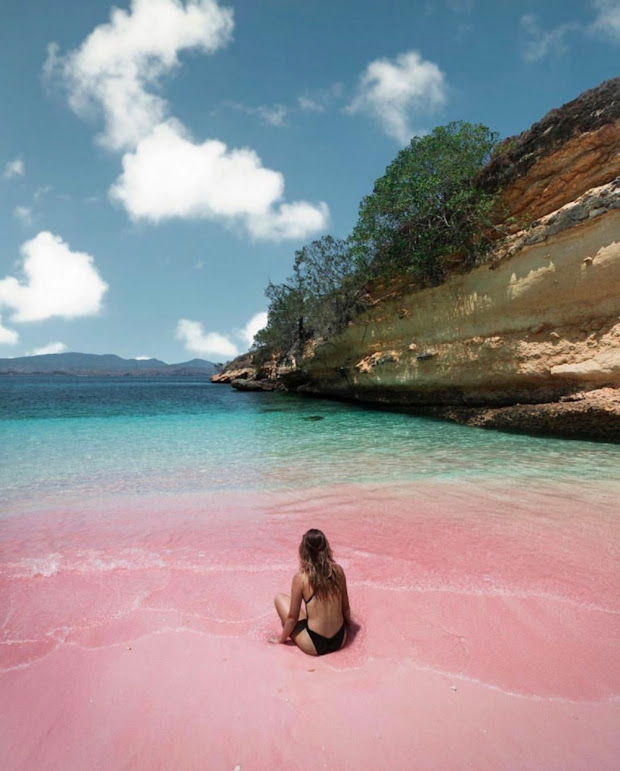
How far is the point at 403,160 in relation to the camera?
16.0 m

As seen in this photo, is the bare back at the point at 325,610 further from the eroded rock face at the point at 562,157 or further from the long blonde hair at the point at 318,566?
the eroded rock face at the point at 562,157

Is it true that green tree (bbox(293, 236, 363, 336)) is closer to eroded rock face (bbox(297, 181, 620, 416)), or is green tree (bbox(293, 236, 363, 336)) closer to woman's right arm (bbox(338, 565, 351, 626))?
eroded rock face (bbox(297, 181, 620, 416))

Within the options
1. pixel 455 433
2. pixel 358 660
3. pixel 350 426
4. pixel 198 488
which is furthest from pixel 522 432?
pixel 358 660

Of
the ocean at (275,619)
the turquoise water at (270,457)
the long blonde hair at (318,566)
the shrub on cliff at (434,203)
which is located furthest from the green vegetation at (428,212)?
the long blonde hair at (318,566)

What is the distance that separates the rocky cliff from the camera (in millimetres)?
10414

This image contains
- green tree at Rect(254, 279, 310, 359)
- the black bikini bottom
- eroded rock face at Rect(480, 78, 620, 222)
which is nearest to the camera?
the black bikini bottom

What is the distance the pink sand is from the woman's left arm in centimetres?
10

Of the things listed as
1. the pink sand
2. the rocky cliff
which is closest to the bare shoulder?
the pink sand

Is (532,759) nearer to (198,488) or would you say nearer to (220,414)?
(198,488)

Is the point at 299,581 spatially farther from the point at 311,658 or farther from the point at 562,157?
the point at 562,157

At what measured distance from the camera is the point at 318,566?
2.99m

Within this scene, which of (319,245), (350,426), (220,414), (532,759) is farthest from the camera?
(319,245)

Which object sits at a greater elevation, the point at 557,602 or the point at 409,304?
the point at 409,304

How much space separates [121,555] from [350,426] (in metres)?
10.6
